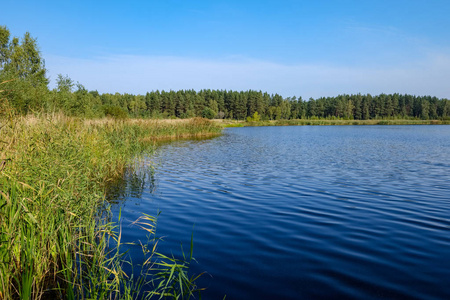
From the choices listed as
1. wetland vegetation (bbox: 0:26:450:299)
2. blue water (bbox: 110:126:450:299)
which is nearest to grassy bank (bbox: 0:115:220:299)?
wetland vegetation (bbox: 0:26:450:299)

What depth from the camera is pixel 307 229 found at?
7.79 meters

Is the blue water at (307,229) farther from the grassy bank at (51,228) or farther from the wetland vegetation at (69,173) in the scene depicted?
the grassy bank at (51,228)

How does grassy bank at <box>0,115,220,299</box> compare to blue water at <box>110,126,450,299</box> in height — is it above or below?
above

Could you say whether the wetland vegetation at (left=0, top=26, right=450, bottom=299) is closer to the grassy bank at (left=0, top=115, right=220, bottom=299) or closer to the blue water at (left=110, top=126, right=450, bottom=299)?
the grassy bank at (left=0, top=115, right=220, bottom=299)

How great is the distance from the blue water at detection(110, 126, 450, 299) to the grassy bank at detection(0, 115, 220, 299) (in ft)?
3.60

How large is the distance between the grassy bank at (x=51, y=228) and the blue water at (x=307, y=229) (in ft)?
3.60

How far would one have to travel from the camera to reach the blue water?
5196 millimetres

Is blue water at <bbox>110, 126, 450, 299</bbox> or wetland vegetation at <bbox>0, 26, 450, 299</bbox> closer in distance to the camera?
wetland vegetation at <bbox>0, 26, 450, 299</bbox>

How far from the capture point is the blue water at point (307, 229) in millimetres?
5196

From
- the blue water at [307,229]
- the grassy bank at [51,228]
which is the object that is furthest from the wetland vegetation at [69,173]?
the blue water at [307,229]

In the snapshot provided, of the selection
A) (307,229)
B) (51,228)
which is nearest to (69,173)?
(51,228)

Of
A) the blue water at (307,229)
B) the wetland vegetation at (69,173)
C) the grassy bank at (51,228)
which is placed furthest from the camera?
the blue water at (307,229)

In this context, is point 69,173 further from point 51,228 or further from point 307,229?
point 307,229

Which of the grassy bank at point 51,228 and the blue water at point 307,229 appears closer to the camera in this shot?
the grassy bank at point 51,228
